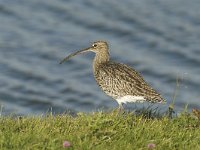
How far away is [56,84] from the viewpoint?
81.0 feet

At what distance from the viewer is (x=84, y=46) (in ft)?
86.5

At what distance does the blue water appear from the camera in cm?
2389

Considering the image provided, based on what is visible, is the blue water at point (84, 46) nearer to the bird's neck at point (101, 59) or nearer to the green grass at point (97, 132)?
the bird's neck at point (101, 59)

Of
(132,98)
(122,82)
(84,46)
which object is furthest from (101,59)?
(84,46)

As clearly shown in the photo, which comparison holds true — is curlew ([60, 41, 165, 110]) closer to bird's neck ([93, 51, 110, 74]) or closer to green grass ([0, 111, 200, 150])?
bird's neck ([93, 51, 110, 74])

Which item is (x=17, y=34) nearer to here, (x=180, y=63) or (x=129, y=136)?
(x=180, y=63)

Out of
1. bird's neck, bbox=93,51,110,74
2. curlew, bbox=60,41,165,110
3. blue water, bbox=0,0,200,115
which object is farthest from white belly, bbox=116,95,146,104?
blue water, bbox=0,0,200,115

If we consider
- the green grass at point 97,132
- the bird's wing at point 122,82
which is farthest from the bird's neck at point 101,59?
the green grass at point 97,132

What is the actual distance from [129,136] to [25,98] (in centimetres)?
1251

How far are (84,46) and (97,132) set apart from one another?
15.2 m

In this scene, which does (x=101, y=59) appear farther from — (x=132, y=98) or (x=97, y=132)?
(x=97, y=132)

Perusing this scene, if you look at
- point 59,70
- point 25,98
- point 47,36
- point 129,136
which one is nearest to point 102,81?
point 129,136

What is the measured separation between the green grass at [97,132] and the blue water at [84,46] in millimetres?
10558

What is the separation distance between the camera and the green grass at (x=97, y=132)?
10.9 metres
